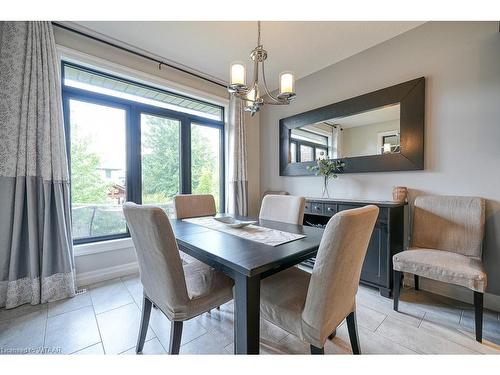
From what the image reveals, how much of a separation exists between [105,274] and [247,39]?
297 centimetres

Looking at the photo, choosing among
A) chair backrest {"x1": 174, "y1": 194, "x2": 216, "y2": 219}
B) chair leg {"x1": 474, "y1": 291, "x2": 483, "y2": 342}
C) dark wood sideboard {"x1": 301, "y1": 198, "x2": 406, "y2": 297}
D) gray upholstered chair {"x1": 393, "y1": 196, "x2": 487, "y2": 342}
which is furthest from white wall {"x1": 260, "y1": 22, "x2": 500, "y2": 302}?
chair backrest {"x1": 174, "y1": 194, "x2": 216, "y2": 219}

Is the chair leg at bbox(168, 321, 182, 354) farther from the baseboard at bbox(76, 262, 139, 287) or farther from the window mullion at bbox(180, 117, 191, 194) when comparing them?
the window mullion at bbox(180, 117, 191, 194)

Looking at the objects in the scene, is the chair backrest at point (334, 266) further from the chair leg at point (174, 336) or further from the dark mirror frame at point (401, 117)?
the dark mirror frame at point (401, 117)

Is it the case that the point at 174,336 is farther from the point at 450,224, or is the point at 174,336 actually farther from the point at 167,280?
the point at 450,224

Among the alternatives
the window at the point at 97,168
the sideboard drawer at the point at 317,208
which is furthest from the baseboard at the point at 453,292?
the window at the point at 97,168

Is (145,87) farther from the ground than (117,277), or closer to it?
farther from the ground

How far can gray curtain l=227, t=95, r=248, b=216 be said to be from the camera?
3.27m

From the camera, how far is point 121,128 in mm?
2543

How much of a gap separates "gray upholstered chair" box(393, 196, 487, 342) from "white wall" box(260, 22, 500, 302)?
0.17 metres

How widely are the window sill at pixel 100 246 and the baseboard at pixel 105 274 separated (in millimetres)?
205

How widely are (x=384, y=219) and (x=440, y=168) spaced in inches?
28.0

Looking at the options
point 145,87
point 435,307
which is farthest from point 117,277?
point 435,307
